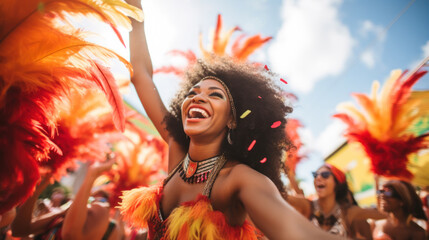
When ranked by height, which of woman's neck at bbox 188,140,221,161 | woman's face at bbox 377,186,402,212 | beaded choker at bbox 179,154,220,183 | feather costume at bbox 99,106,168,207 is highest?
woman's neck at bbox 188,140,221,161

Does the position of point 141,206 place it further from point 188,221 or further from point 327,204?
point 327,204

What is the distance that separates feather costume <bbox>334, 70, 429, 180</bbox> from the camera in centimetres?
394

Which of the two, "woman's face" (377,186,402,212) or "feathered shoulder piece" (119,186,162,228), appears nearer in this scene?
"feathered shoulder piece" (119,186,162,228)

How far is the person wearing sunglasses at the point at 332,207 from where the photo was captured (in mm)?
3861

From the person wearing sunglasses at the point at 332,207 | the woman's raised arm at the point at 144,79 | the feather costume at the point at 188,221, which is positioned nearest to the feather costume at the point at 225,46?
the woman's raised arm at the point at 144,79

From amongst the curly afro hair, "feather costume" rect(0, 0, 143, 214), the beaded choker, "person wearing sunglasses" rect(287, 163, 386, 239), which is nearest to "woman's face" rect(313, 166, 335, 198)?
"person wearing sunglasses" rect(287, 163, 386, 239)

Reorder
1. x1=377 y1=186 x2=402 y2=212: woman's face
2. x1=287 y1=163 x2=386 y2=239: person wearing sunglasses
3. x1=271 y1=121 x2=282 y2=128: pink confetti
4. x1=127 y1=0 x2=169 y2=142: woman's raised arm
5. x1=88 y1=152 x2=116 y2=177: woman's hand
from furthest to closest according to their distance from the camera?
x1=377 y1=186 x2=402 y2=212: woman's face
x1=287 y1=163 x2=386 y2=239: person wearing sunglasses
x1=88 y1=152 x2=116 y2=177: woman's hand
x1=127 y1=0 x2=169 y2=142: woman's raised arm
x1=271 y1=121 x2=282 y2=128: pink confetti

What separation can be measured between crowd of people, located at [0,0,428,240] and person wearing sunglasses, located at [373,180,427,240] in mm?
3091

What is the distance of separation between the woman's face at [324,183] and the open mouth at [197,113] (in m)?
3.17

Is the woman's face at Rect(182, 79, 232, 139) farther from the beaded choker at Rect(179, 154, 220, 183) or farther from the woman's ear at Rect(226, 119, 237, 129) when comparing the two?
the beaded choker at Rect(179, 154, 220, 183)

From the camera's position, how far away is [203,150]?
1.88 m

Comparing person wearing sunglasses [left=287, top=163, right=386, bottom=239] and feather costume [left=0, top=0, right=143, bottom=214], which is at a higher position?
feather costume [left=0, top=0, right=143, bottom=214]

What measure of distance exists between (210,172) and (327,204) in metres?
3.21

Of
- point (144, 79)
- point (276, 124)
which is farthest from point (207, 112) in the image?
point (144, 79)
